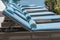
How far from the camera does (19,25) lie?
10.1ft

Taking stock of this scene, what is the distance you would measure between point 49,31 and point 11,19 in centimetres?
61

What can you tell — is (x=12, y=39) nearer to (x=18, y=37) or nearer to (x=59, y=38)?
(x=18, y=37)

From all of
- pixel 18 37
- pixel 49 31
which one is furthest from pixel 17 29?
pixel 49 31

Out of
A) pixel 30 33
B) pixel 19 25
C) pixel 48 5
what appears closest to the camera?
pixel 30 33

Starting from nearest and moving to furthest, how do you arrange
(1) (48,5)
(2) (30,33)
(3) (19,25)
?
1. (2) (30,33)
2. (3) (19,25)
3. (1) (48,5)

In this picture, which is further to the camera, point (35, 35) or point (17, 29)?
point (17, 29)

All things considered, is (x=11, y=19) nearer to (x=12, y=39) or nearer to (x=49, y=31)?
(x=12, y=39)

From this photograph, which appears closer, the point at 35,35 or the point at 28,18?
the point at 35,35

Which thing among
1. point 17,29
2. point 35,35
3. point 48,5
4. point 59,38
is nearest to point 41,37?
point 35,35

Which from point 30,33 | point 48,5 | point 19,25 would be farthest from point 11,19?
point 48,5

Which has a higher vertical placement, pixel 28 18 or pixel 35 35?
pixel 28 18

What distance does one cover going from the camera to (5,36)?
9.25 ft

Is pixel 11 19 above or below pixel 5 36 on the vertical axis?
above

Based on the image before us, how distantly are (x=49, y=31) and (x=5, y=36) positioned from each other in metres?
0.65
